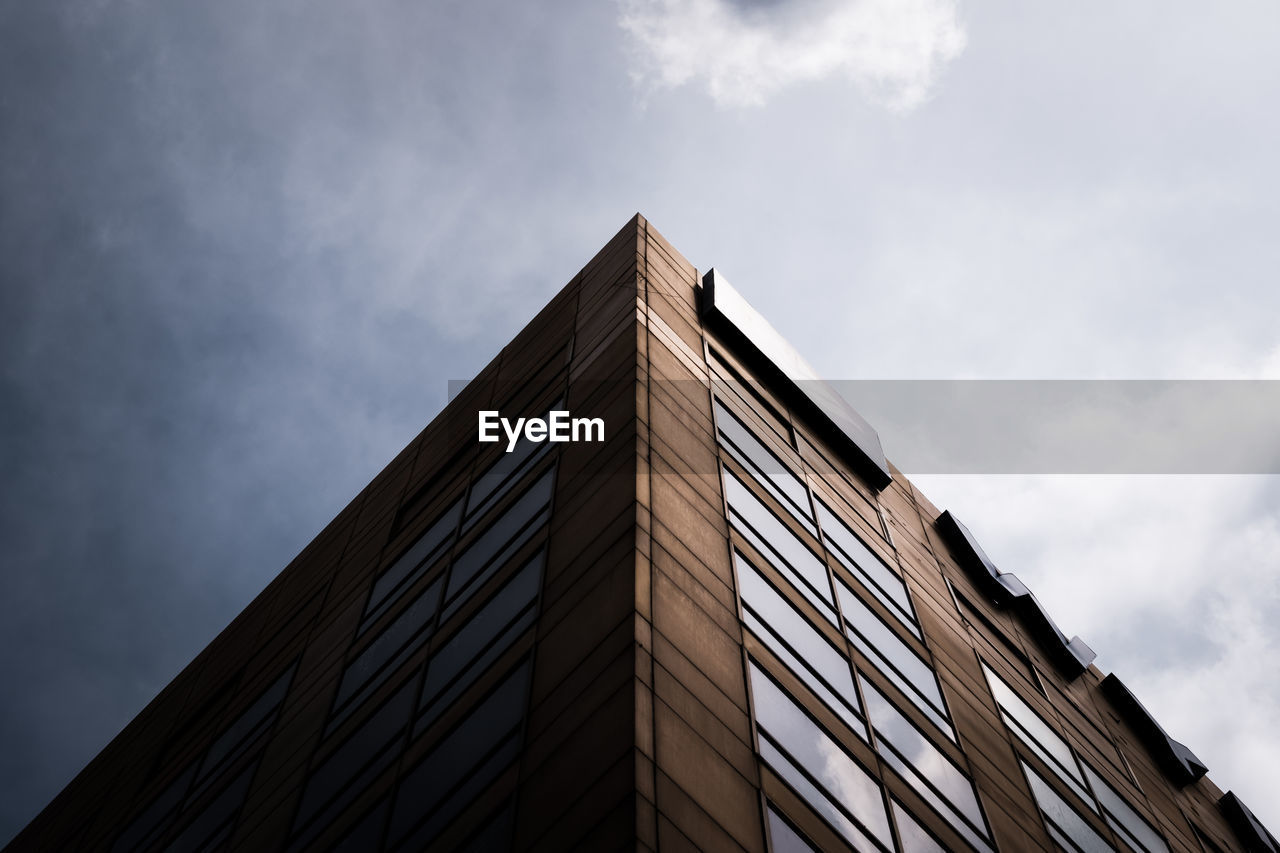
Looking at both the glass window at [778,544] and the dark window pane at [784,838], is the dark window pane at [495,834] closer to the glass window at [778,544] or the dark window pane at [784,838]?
the dark window pane at [784,838]

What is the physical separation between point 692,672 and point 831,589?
25.5 feet

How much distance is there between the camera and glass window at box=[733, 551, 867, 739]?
17.1 metres

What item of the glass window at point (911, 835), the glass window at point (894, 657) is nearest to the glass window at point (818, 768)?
the glass window at point (911, 835)

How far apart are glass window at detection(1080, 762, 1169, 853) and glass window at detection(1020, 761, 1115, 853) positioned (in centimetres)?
185

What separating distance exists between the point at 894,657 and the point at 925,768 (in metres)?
3.30

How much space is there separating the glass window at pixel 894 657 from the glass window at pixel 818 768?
13.7 ft

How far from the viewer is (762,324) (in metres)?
30.4

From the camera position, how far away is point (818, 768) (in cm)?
1521

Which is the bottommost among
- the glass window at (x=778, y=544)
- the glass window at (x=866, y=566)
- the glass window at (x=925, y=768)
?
the glass window at (x=925, y=768)

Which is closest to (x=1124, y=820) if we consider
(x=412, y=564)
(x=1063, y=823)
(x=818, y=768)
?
(x=1063, y=823)

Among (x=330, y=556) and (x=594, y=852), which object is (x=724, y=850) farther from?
(x=330, y=556)

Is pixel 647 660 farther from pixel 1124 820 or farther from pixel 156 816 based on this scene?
pixel 156 816

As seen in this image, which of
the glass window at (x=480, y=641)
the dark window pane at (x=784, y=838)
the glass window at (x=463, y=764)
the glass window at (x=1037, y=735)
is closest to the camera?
the dark window pane at (x=784, y=838)

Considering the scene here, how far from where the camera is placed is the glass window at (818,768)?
14430mm
